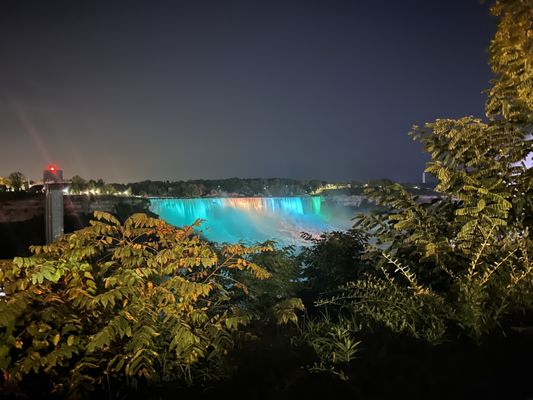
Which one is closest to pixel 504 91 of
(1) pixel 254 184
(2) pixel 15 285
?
(2) pixel 15 285

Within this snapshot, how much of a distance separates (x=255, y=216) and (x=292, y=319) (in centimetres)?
4023

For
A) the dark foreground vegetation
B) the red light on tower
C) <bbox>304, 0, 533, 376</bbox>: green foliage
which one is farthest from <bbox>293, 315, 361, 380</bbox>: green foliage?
the red light on tower

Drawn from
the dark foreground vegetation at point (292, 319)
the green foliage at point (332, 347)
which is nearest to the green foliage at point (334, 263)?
the dark foreground vegetation at point (292, 319)

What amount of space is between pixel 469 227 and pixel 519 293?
698 mm

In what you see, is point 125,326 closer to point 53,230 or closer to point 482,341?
point 482,341

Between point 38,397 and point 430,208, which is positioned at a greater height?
point 430,208

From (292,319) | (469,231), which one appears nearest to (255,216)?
(469,231)

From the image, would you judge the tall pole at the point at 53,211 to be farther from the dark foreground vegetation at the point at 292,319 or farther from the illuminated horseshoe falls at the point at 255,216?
the illuminated horseshoe falls at the point at 255,216

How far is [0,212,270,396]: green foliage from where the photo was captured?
1.95 meters

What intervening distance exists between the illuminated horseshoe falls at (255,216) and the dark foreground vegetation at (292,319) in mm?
29785

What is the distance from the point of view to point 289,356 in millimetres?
2568

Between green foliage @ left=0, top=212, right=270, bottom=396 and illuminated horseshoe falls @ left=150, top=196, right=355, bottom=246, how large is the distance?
31323 mm

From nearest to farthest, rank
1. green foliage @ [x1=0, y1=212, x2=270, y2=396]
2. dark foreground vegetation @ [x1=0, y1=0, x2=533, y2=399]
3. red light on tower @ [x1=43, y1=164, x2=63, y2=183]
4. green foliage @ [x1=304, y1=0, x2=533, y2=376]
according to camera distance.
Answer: green foliage @ [x1=0, y1=212, x2=270, y2=396] < dark foreground vegetation @ [x1=0, y1=0, x2=533, y2=399] < green foliage @ [x1=304, y1=0, x2=533, y2=376] < red light on tower @ [x1=43, y1=164, x2=63, y2=183]

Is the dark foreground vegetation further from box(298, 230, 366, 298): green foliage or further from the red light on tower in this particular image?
the red light on tower
